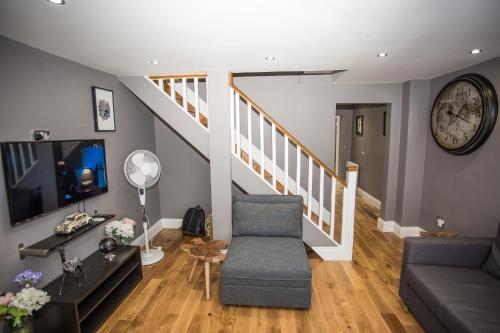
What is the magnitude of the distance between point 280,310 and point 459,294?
4.57 feet

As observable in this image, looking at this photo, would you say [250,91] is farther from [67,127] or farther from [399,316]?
[399,316]

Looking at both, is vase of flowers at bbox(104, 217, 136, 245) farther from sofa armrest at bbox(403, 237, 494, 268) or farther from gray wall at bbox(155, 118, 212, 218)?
sofa armrest at bbox(403, 237, 494, 268)

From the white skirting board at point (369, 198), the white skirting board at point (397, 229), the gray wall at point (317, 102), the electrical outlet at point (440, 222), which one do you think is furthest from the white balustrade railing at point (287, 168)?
the electrical outlet at point (440, 222)

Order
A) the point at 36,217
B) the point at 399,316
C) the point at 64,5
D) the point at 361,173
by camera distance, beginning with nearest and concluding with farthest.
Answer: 1. the point at 64,5
2. the point at 36,217
3. the point at 399,316
4. the point at 361,173

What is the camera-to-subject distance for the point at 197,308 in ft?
7.50

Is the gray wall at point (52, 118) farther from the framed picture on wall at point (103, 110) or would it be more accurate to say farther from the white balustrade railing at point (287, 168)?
the white balustrade railing at point (287, 168)

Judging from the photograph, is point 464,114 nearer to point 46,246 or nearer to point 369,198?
point 369,198

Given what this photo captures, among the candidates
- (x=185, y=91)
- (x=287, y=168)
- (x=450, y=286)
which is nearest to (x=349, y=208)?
(x=287, y=168)

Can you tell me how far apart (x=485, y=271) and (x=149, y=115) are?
4.32m

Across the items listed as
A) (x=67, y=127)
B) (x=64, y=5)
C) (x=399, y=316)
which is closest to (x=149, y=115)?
(x=67, y=127)

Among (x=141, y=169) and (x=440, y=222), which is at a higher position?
(x=141, y=169)

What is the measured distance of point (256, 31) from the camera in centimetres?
176

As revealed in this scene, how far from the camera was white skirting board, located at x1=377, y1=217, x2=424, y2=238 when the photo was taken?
376 centimetres

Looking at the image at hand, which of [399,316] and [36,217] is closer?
[36,217]
